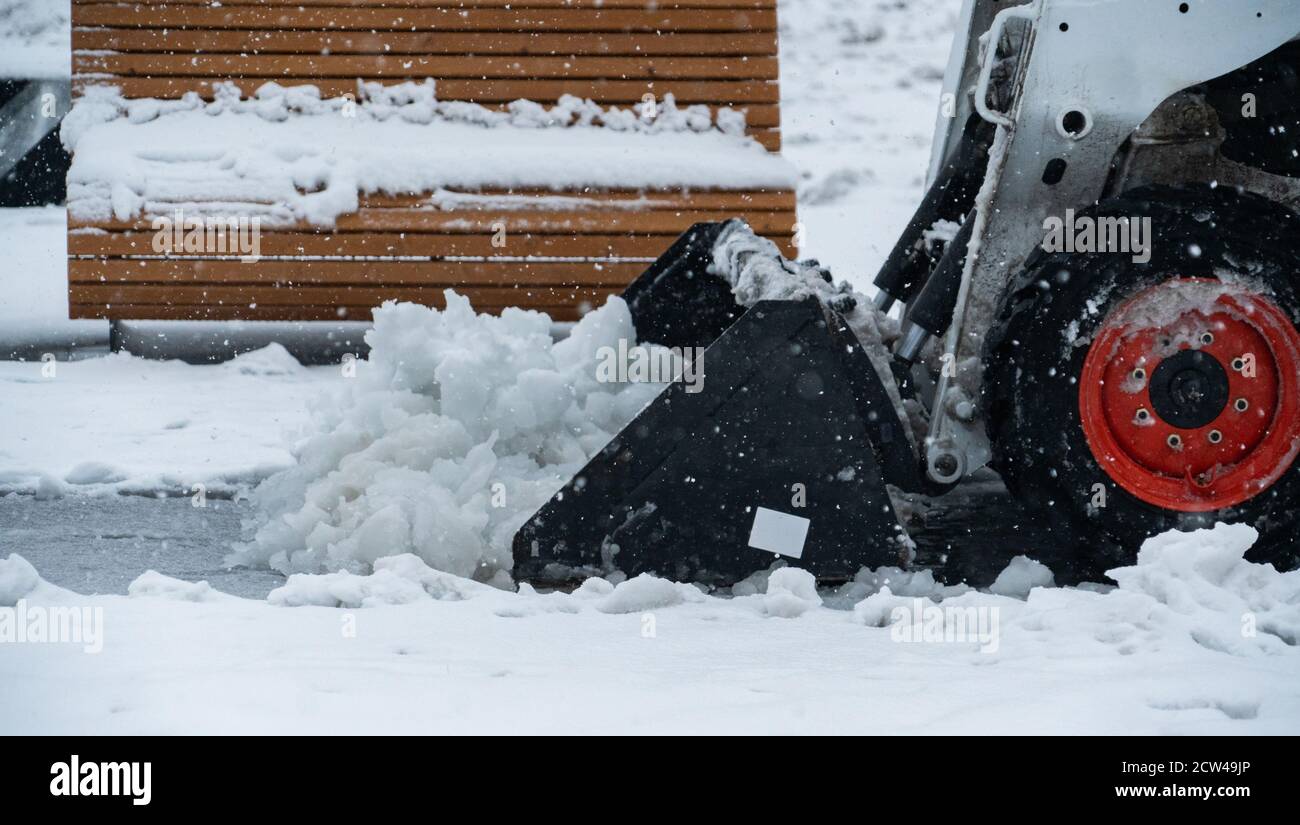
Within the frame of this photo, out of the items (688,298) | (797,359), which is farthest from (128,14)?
(797,359)

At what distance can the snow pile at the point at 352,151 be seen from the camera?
314 inches

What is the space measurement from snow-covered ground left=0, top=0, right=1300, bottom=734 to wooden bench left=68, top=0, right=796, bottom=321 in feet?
9.56

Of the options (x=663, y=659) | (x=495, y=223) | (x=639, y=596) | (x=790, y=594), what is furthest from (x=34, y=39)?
(x=663, y=659)

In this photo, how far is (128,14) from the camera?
8.23 metres

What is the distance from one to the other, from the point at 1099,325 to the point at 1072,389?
0.56ft

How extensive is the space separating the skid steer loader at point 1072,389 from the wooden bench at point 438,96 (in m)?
4.76

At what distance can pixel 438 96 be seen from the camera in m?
8.34

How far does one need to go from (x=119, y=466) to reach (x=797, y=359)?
3000 millimetres

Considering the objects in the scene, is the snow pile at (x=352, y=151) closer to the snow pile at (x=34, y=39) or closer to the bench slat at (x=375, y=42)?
the bench slat at (x=375, y=42)

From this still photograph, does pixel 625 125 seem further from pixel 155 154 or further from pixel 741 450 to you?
pixel 741 450

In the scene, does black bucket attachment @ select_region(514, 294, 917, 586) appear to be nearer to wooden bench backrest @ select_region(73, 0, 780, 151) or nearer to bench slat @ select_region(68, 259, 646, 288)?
bench slat @ select_region(68, 259, 646, 288)

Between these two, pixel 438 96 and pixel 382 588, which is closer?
pixel 382 588

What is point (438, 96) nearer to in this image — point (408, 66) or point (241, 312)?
point (408, 66)

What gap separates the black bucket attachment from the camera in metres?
3.46
